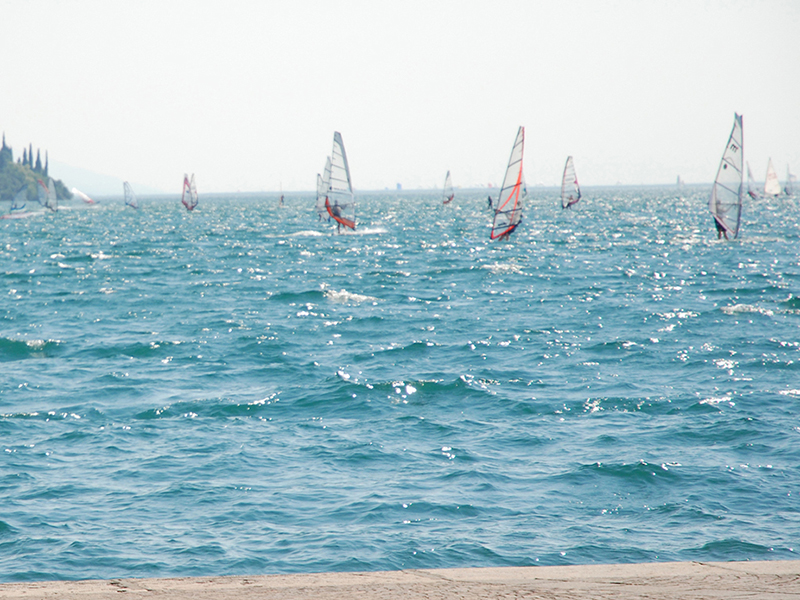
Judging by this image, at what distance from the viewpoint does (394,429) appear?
1182 cm

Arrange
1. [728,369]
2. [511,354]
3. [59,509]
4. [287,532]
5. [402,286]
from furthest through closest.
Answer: [402,286]
[511,354]
[728,369]
[59,509]
[287,532]

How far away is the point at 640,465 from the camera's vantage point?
32.7 feet

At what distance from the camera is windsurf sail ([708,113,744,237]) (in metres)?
39.8

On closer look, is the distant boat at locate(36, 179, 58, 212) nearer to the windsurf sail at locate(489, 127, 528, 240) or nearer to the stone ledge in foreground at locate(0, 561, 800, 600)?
the windsurf sail at locate(489, 127, 528, 240)

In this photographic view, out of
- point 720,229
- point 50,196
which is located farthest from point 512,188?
point 50,196

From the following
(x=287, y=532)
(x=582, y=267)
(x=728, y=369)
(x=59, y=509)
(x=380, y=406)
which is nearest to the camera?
(x=287, y=532)

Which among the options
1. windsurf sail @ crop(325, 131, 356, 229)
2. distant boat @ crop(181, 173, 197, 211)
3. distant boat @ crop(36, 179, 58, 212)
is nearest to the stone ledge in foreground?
windsurf sail @ crop(325, 131, 356, 229)

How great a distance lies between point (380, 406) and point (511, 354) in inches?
196

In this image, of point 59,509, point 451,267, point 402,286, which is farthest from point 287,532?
point 451,267

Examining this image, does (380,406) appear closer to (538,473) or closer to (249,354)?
(538,473)

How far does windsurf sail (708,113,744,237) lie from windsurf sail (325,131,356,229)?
21.5 m

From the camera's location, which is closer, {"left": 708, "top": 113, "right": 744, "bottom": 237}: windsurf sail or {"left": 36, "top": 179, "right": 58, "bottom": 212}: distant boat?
{"left": 708, "top": 113, "right": 744, "bottom": 237}: windsurf sail

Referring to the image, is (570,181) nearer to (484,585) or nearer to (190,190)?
(190,190)

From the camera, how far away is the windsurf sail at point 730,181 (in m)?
39.8
